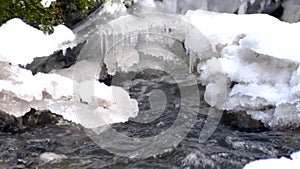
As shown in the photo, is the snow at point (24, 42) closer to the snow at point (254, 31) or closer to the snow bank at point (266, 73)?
the snow bank at point (266, 73)

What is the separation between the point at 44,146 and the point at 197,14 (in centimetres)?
384

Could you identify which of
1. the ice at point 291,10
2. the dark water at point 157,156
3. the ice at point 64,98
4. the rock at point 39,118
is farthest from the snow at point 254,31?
the rock at point 39,118

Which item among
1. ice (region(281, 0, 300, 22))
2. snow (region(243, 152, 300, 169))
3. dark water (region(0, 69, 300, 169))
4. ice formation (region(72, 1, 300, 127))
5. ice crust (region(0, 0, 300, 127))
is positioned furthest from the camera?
ice (region(281, 0, 300, 22))

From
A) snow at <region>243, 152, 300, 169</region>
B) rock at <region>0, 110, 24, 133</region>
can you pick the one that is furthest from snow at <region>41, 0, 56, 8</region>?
snow at <region>243, 152, 300, 169</region>

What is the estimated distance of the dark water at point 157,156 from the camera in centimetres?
505

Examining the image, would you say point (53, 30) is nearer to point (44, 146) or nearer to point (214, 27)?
point (44, 146)

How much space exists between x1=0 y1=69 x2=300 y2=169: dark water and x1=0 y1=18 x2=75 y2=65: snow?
2.85ft

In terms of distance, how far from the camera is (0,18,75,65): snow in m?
6.05

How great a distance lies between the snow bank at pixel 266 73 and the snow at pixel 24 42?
82.3 inches

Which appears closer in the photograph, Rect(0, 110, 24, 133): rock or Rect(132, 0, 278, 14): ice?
Rect(0, 110, 24, 133): rock

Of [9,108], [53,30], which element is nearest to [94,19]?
[53,30]

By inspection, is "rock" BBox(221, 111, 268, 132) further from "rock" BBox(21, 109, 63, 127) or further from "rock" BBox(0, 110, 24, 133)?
"rock" BBox(0, 110, 24, 133)

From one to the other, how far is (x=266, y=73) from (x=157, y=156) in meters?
2.08

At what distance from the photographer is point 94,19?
7.58 meters
